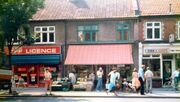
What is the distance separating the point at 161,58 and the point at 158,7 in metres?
4.57

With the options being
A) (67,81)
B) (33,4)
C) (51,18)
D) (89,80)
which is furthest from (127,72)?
(33,4)

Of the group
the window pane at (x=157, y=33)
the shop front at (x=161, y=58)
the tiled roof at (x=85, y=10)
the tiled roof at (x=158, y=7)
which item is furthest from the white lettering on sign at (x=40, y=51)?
the window pane at (x=157, y=33)

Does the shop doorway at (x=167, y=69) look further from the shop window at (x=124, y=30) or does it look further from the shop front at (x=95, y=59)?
the shop window at (x=124, y=30)

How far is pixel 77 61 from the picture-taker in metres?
36.6

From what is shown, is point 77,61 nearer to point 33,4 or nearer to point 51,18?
point 51,18

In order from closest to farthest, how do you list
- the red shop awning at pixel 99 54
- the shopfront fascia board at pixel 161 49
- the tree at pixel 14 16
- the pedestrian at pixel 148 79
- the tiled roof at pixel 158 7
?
the tree at pixel 14 16, the pedestrian at pixel 148 79, the red shop awning at pixel 99 54, the shopfront fascia board at pixel 161 49, the tiled roof at pixel 158 7

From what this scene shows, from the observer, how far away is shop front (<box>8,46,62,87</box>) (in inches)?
1499

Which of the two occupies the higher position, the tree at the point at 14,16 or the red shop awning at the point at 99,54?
the tree at the point at 14,16

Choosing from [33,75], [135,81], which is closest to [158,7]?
[135,81]

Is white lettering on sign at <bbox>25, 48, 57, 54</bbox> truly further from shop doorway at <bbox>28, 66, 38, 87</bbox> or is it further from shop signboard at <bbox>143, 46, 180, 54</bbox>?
shop signboard at <bbox>143, 46, 180, 54</bbox>

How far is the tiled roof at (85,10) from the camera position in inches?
1502

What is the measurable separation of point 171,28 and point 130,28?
11.5 ft

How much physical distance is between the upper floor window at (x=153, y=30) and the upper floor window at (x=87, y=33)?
4.47 meters

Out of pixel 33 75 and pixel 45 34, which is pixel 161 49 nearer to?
pixel 45 34
